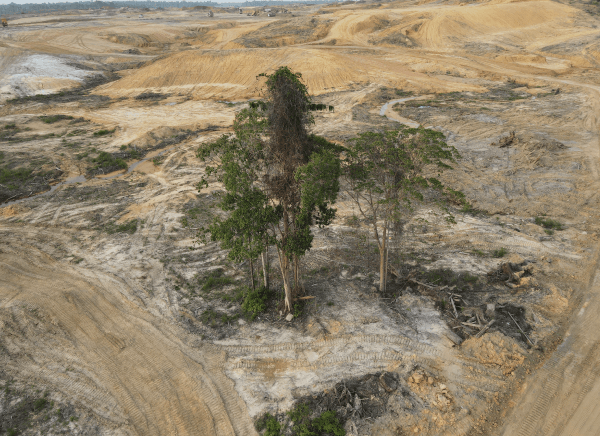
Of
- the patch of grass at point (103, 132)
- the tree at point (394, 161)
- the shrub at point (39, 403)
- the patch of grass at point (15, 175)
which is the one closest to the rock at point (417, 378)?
the tree at point (394, 161)

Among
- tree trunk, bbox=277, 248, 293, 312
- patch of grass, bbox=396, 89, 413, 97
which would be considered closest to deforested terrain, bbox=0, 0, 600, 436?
tree trunk, bbox=277, 248, 293, 312

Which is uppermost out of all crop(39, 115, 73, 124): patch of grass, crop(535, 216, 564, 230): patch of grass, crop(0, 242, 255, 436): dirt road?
crop(39, 115, 73, 124): patch of grass

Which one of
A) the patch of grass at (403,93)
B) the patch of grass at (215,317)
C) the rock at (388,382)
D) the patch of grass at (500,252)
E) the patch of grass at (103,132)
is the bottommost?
the patch of grass at (215,317)

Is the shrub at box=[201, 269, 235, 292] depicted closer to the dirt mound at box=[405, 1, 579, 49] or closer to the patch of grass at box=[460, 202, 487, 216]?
the patch of grass at box=[460, 202, 487, 216]

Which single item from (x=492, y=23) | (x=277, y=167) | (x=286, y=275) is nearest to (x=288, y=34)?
(x=492, y=23)

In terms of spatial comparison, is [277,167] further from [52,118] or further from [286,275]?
[52,118]

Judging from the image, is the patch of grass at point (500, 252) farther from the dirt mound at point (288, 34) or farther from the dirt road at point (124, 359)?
the dirt mound at point (288, 34)
